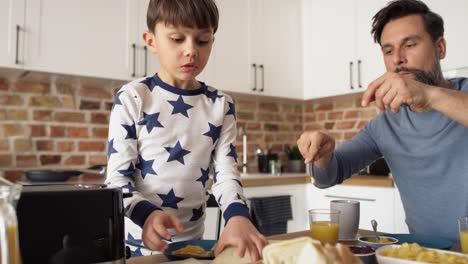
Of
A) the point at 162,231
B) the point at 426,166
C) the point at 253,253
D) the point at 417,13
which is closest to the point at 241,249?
the point at 253,253

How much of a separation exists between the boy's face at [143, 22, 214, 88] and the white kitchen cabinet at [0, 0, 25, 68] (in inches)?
52.7

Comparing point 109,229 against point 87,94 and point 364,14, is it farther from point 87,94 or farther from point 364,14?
point 364,14

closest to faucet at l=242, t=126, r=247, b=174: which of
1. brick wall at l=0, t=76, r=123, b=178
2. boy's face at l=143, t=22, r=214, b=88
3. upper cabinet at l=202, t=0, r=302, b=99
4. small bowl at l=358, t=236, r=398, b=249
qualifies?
upper cabinet at l=202, t=0, r=302, b=99

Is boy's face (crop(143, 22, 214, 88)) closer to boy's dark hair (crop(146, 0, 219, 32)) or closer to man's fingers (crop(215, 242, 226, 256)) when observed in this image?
boy's dark hair (crop(146, 0, 219, 32))

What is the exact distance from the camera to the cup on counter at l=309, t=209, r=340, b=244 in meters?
0.87

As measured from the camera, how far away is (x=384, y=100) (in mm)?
1002

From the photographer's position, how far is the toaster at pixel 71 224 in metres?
0.60

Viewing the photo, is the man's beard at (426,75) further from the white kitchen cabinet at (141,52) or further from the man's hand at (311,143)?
the white kitchen cabinet at (141,52)

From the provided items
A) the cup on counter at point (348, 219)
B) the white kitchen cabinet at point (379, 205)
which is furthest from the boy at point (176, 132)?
the white kitchen cabinet at point (379, 205)

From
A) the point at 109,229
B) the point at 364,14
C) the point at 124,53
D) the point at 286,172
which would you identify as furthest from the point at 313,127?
the point at 109,229

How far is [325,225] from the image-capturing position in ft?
2.90

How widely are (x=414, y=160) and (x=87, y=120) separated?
77.2 inches

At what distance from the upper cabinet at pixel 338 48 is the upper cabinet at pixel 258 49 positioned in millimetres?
89

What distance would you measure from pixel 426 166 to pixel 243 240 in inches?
34.6
